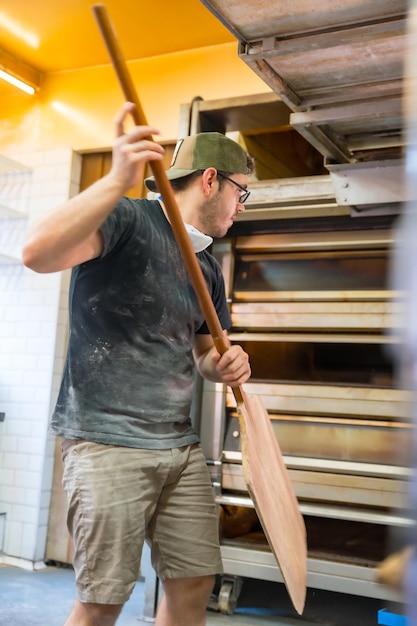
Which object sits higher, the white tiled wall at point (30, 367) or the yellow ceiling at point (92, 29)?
the yellow ceiling at point (92, 29)

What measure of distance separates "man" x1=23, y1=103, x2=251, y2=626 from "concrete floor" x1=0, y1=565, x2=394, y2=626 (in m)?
1.36

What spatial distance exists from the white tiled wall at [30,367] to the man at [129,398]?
2470mm

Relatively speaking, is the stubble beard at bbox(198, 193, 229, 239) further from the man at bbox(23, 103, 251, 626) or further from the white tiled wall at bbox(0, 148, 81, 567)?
the white tiled wall at bbox(0, 148, 81, 567)

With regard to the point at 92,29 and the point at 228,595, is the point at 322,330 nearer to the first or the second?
the point at 228,595

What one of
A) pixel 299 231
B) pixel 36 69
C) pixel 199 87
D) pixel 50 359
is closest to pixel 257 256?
pixel 299 231

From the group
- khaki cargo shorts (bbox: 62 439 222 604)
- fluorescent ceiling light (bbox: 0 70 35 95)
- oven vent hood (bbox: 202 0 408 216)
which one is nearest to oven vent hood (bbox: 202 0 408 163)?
oven vent hood (bbox: 202 0 408 216)

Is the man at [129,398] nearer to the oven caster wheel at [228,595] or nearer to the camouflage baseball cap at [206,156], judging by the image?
the camouflage baseball cap at [206,156]

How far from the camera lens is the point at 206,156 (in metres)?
2.06

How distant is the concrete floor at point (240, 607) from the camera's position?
3043 millimetres

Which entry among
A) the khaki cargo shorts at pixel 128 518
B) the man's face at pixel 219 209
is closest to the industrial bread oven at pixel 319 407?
the man's face at pixel 219 209

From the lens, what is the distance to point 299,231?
3.19m

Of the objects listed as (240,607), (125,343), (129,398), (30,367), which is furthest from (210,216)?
(30,367)

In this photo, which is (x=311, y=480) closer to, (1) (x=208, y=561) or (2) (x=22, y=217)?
(1) (x=208, y=561)

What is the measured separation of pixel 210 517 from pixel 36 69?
391 centimetres
